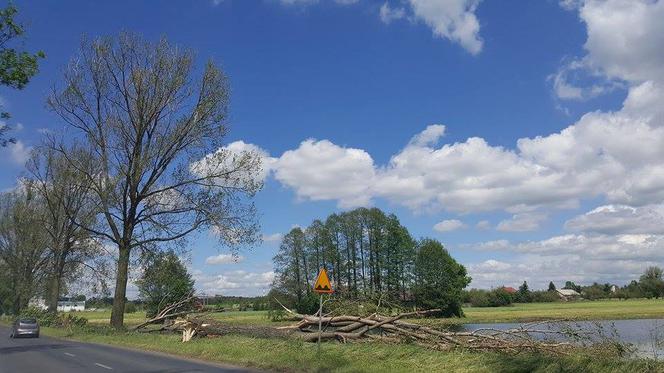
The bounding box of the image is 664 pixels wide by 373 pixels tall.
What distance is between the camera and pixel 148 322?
3553 cm

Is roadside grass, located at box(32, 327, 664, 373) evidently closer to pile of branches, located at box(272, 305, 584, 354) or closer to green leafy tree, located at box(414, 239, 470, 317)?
pile of branches, located at box(272, 305, 584, 354)

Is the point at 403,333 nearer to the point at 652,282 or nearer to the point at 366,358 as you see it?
the point at 366,358

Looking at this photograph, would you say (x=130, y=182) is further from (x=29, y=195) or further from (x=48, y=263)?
(x=48, y=263)

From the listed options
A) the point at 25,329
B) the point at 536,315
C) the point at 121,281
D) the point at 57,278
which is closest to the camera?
the point at 121,281

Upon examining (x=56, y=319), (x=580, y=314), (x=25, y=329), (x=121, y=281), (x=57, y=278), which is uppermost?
(x=57, y=278)

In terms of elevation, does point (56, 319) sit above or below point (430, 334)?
above

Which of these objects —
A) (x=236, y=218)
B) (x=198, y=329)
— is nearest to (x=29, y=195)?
(x=236, y=218)

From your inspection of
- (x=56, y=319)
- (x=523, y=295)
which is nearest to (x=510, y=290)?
(x=523, y=295)

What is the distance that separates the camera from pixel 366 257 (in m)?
81.9

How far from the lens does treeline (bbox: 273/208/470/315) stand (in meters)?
76.1

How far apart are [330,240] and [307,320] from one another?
61132mm

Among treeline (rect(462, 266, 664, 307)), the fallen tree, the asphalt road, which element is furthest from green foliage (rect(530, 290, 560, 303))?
the asphalt road

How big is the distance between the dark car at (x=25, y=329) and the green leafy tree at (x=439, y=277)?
3998 cm

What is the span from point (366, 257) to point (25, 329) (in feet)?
159
